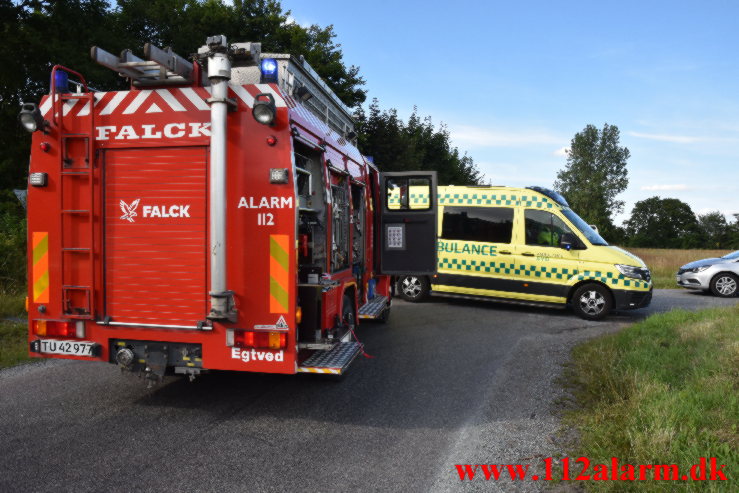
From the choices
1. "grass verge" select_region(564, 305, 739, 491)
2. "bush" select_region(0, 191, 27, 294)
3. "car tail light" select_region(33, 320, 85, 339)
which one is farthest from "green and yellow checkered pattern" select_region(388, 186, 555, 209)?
"bush" select_region(0, 191, 27, 294)

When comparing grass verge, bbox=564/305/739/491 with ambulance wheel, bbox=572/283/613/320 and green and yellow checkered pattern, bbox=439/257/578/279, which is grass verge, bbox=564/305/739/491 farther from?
green and yellow checkered pattern, bbox=439/257/578/279

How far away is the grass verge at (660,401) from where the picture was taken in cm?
339

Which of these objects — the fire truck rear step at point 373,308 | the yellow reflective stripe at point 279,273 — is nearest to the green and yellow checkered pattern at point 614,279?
the fire truck rear step at point 373,308

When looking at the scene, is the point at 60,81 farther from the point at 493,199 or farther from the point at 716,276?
the point at 716,276

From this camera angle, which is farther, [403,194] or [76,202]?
[403,194]

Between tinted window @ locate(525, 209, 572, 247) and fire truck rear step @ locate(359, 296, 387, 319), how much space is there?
361 cm

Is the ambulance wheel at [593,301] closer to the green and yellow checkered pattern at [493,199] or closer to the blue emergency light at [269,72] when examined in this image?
the green and yellow checkered pattern at [493,199]

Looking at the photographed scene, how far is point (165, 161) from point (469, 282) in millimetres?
7777

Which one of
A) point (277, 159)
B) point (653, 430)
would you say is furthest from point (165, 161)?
point (653, 430)

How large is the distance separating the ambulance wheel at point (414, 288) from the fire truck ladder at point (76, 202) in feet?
26.4

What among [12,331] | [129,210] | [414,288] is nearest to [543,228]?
[414,288]

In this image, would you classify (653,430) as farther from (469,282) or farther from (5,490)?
(469,282)

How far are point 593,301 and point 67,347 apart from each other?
887 centimetres

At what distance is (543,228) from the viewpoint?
34.1 ft
